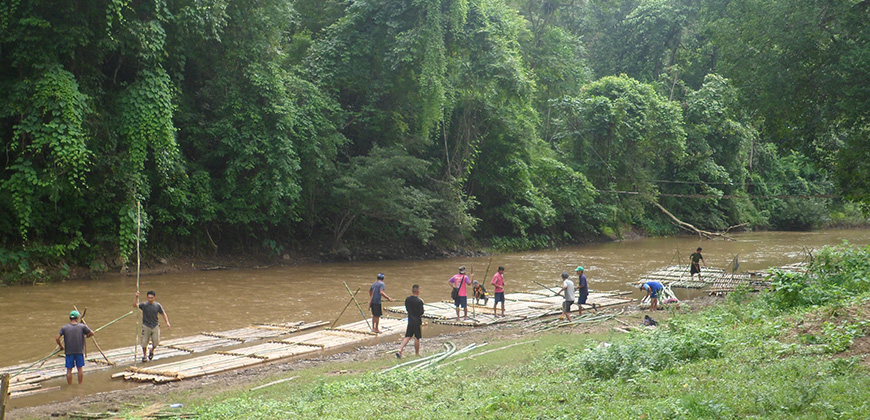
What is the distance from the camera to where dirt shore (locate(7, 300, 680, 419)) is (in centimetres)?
962

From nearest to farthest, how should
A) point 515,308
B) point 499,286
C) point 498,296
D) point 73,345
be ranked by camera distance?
point 73,345, point 499,286, point 498,296, point 515,308

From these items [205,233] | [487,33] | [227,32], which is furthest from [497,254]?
[227,32]

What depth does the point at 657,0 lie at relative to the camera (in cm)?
5209

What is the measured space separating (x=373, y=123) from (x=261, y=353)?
19493 mm

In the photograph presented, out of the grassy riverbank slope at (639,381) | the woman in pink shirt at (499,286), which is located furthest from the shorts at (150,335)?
the woman in pink shirt at (499,286)

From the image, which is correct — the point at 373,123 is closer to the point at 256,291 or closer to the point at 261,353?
the point at 256,291

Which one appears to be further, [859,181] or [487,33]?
[487,33]

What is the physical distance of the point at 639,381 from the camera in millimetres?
7863

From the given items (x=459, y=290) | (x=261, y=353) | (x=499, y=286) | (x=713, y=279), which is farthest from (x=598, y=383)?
(x=713, y=279)

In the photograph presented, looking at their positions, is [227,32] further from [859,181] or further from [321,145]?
[859,181]

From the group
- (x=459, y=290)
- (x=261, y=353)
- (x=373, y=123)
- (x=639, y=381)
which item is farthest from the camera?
(x=373, y=123)

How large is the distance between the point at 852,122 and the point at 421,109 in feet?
58.5

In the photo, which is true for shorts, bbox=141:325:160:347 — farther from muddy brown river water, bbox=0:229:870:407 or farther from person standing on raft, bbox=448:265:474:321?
person standing on raft, bbox=448:265:474:321

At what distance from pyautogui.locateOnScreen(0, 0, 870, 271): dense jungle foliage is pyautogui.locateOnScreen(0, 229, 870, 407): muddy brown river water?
206 cm
